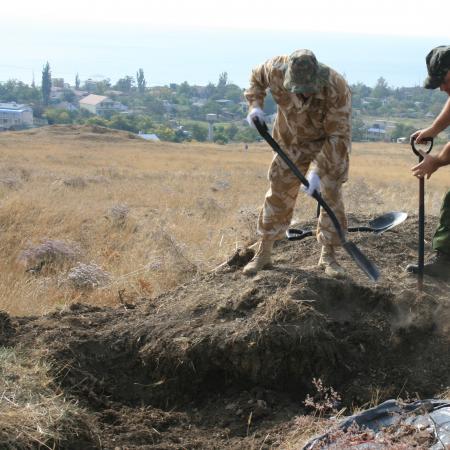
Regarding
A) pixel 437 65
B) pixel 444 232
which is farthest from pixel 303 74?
pixel 444 232

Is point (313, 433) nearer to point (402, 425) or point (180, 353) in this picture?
point (402, 425)

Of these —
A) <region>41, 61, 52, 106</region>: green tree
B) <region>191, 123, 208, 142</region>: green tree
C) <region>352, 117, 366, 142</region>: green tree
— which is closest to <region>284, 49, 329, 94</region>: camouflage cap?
<region>352, 117, 366, 142</region>: green tree

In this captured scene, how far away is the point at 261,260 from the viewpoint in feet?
16.3

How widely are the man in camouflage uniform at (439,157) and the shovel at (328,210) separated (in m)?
0.49

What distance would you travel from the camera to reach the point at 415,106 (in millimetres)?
117938

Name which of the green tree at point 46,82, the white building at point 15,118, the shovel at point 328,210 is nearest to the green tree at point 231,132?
the white building at point 15,118

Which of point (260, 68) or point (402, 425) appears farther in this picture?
point (260, 68)

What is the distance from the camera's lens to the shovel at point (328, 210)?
180 inches

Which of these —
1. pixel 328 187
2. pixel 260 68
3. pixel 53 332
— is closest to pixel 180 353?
pixel 53 332

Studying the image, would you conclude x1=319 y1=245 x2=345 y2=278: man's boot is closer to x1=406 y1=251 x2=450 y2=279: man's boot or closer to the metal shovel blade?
x1=406 y1=251 x2=450 y2=279: man's boot

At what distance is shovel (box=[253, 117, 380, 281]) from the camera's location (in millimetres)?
4582

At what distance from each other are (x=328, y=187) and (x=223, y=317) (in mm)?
1205

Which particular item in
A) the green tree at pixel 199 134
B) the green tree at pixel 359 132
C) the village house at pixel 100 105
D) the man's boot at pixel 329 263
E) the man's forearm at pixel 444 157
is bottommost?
the green tree at pixel 199 134

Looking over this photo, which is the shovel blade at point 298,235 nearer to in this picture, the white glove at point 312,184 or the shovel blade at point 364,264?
the shovel blade at point 364,264
